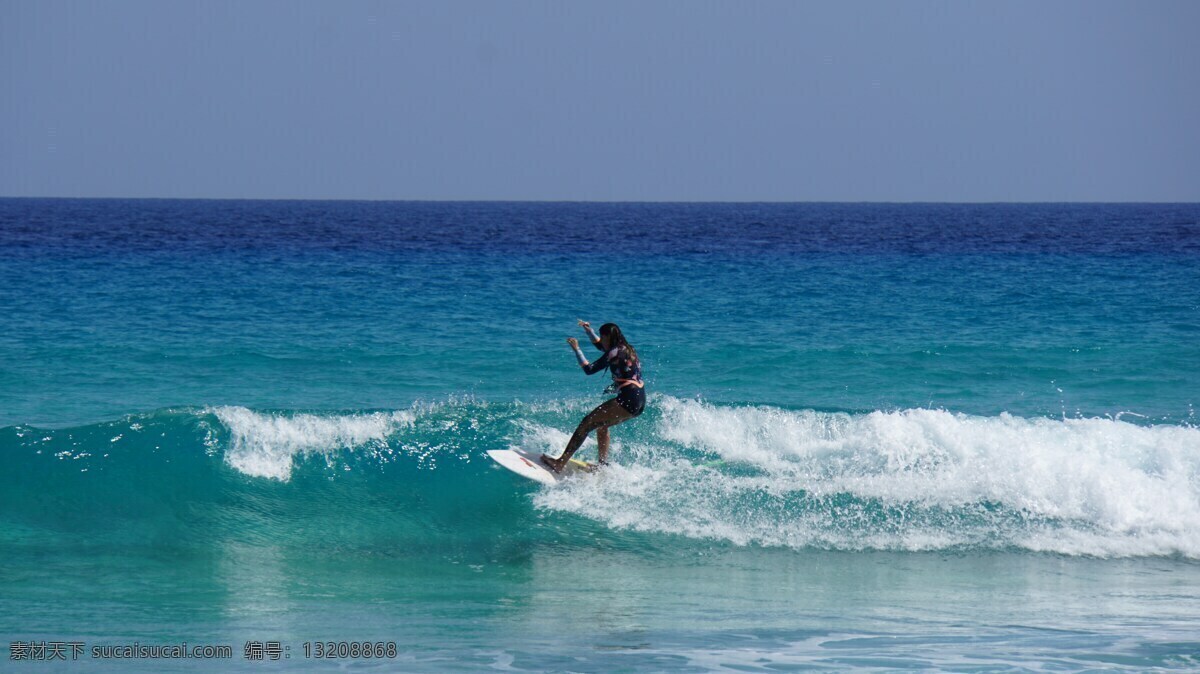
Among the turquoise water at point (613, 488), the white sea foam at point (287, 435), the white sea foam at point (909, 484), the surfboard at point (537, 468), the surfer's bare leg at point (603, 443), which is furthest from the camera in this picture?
the white sea foam at point (287, 435)

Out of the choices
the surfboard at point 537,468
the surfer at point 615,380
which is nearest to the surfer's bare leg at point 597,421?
the surfer at point 615,380

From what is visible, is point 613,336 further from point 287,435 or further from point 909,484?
point 287,435

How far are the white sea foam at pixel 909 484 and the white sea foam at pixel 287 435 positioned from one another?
2866mm

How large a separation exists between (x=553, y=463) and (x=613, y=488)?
2.25 ft

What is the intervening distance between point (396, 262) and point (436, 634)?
30.1 meters

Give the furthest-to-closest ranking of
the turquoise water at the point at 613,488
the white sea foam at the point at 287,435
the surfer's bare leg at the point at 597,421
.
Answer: the white sea foam at the point at 287,435, the surfer's bare leg at the point at 597,421, the turquoise water at the point at 613,488

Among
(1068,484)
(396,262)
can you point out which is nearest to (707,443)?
(1068,484)

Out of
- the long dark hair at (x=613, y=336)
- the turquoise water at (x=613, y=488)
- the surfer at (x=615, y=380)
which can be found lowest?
the turquoise water at (x=613, y=488)

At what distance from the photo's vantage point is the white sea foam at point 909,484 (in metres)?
11.3

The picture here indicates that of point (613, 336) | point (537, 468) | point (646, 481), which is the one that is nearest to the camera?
point (613, 336)

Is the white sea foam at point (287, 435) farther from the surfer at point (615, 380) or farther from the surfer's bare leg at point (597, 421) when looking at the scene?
the surfer at point (615, 380)

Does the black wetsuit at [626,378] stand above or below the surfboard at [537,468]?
above

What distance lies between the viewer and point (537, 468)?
12.3 metres

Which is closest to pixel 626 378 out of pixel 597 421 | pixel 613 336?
pixel 613 336
